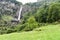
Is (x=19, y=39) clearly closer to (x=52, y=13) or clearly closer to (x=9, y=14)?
(x=52, y=13)

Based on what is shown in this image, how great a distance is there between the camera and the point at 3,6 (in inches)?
7215

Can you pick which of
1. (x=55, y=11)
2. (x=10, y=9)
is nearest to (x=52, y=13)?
(x=55, y=11)

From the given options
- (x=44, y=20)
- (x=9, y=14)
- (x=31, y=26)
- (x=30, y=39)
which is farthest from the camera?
(x=9, y=14)

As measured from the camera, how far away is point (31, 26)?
49156mm

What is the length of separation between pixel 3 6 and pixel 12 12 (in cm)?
1529

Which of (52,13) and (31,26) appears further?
(52,13)

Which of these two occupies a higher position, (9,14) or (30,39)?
(30,39)

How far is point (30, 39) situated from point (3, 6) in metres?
167

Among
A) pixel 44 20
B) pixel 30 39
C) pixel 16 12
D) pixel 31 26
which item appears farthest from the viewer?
pixel 16 12

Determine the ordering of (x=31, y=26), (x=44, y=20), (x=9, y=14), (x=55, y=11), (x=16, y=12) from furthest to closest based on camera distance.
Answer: (x=16, y=12), (x=9, y=14), (x=44, y=20), (x=55, y=11), (x=31, y=26)

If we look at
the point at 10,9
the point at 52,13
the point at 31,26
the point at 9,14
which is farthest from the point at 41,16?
the point at 10,9

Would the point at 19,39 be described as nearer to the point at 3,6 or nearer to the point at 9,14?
the point at 9,14

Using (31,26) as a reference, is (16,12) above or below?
below

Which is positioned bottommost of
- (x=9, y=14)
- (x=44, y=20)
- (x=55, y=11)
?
(x=9, y=14)
